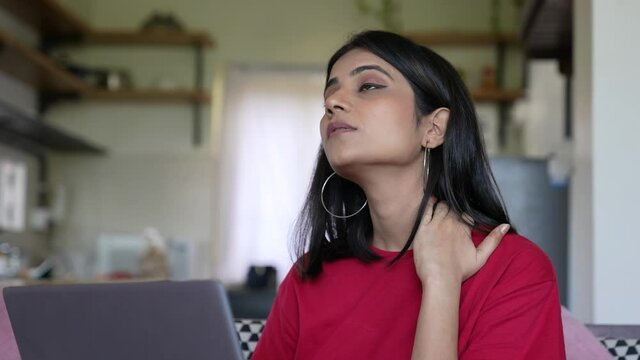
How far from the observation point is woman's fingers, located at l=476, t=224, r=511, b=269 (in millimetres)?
1100

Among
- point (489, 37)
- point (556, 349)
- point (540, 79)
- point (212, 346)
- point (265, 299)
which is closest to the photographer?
point (212, 346)

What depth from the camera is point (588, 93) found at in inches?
83.4

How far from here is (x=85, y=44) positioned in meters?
5.38

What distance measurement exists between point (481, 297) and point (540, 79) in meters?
3.49

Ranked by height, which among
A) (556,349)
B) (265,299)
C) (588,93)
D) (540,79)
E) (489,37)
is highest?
(489,37)

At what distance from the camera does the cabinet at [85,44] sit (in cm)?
484

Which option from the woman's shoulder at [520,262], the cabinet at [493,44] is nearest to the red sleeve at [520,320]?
the woman's shoulder at [520,262]

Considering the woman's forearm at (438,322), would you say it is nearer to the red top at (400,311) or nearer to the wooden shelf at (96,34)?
the red top at (400,311)

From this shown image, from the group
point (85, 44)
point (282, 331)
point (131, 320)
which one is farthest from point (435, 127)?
point (85, 44)

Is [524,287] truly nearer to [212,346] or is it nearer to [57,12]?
[212,346]

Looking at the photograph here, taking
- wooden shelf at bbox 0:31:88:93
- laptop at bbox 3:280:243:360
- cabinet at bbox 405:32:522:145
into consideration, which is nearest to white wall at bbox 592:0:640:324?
laptop at bbox 3:280:243:360

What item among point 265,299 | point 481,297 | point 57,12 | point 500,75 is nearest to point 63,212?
point 57,12

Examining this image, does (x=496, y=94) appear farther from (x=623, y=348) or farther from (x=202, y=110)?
(x=623, y=348)

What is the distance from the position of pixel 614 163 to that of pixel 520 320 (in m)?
0.99
